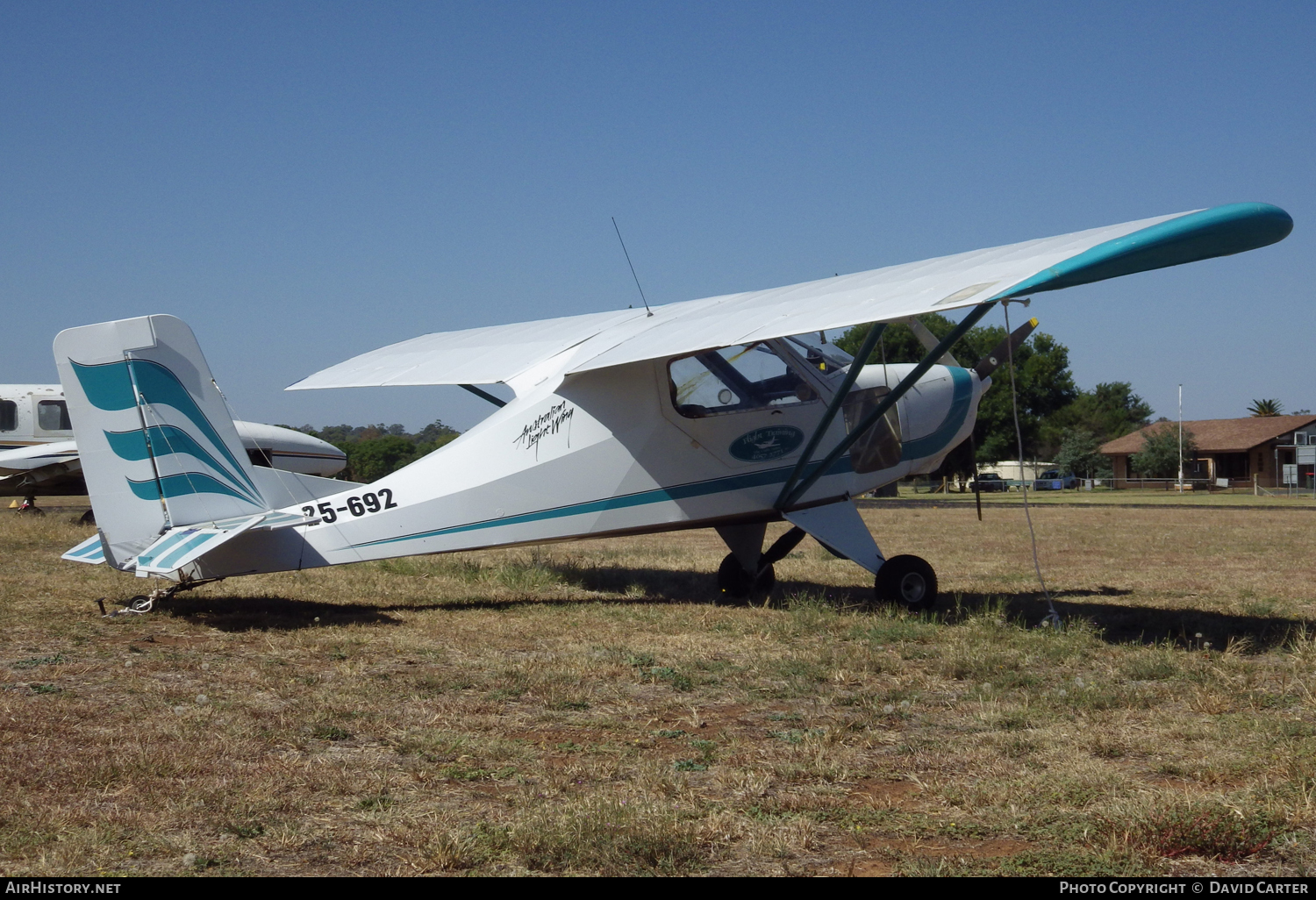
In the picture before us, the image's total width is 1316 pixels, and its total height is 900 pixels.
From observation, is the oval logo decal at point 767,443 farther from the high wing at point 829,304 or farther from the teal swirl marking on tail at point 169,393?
the teal swirl marking on tail at point 169,393

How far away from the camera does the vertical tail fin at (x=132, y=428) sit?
26.6ft

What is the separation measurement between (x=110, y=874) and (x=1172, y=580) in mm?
11622

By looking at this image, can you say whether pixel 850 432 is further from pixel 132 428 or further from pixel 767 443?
pixel 132 428

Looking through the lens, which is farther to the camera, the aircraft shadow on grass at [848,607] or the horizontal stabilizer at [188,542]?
the aircraft shadow on grass at [848,607]

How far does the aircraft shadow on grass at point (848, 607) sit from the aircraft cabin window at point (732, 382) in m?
1.90

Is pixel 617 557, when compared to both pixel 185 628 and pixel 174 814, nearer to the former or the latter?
pixel 185 628

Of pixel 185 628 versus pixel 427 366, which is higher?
pixel 427 366

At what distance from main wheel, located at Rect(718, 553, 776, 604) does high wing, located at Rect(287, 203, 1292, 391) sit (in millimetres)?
2679

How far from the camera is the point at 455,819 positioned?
3742 millimetres

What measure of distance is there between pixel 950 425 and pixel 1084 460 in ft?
231

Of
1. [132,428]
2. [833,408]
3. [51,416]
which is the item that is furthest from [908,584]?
[51,416]

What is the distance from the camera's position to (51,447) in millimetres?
20125

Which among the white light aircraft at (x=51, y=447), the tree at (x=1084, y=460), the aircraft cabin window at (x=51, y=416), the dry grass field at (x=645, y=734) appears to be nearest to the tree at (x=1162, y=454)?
the tree at (x=1084, y=460)

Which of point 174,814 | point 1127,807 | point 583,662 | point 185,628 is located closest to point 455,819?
point 174,814
